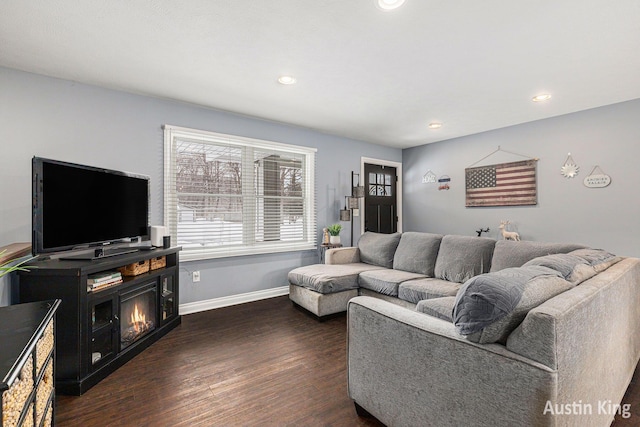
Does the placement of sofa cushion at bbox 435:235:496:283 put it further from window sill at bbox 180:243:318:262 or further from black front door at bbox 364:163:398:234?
black front door at bbox 364:163:398:234

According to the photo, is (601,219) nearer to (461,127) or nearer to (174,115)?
(461,127)

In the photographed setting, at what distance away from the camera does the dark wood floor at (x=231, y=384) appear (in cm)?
172

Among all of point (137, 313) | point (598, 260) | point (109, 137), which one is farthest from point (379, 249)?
point (109, 137)

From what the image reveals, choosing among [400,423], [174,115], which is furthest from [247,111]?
[400,423]

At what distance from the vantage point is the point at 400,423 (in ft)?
4.73

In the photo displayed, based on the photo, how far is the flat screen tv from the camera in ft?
6.45

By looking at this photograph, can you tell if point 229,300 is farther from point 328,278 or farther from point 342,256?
point 342,256

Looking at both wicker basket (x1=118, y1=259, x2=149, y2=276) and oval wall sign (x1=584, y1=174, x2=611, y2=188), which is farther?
oval wall sign (x1=584, y1=174, x2=611, y2=188)

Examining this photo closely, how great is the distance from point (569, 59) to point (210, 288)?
432 centimetres

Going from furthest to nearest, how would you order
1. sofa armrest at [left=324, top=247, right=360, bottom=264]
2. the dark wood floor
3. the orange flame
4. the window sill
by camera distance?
sofa armrest at [left=324, top=247, right=360, bottom=264]
the window sill
the orange flame
the dark wood floor

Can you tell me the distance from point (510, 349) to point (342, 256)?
309 cm

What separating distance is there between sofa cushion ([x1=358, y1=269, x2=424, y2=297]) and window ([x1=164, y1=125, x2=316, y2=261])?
1.27 meters

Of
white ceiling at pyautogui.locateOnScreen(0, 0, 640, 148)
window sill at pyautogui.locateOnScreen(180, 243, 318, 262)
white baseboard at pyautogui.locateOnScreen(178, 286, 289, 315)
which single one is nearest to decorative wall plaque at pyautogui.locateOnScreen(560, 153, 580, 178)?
white ceiling at pyautogui.locateOnScreen(0, 0, 640, 148)

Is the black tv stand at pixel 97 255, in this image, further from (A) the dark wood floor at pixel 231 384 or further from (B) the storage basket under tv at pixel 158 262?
(A) the dark wood floor at pixel 231 384
